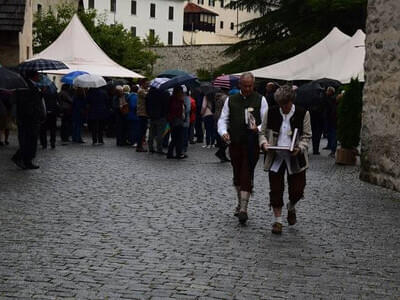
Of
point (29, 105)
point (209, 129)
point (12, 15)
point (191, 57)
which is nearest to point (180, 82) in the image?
point (209, 129)

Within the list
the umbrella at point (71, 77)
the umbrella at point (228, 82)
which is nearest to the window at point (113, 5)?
the umbrella at point (71, 77)

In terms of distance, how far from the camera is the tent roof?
88.1 ft

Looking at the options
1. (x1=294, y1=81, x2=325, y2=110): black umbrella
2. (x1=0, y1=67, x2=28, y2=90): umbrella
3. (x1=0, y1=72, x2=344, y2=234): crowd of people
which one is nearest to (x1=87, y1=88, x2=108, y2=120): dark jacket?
(x1=0, y1=72, x2=344, y2=234): crowd of people

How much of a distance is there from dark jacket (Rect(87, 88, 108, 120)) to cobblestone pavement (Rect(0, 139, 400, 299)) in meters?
7.64

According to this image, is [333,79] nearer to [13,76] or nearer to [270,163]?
[13,76]

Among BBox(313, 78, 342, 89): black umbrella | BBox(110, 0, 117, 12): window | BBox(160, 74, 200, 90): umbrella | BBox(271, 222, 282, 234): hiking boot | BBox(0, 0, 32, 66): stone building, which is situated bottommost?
BBox(271, 222, 282, 234): hiking boot

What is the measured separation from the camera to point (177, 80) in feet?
63.1

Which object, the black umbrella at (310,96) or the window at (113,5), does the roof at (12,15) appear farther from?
the window at (113,5)

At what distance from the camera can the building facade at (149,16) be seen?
3743 inches

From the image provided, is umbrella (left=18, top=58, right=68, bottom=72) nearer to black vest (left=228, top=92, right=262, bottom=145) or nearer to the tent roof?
the tent roof

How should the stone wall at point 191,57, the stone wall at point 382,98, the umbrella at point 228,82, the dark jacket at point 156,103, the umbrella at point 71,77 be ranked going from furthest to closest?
the stone wall at point 191,57
the umbrella at point 71,77
the umbrella at point 228,82
the dark jacket at point 156,103
the stone wall at point 382,98

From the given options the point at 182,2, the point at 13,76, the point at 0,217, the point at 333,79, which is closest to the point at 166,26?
the point at 182,2

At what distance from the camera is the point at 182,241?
27.8ft

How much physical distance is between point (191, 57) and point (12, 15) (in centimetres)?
4224
